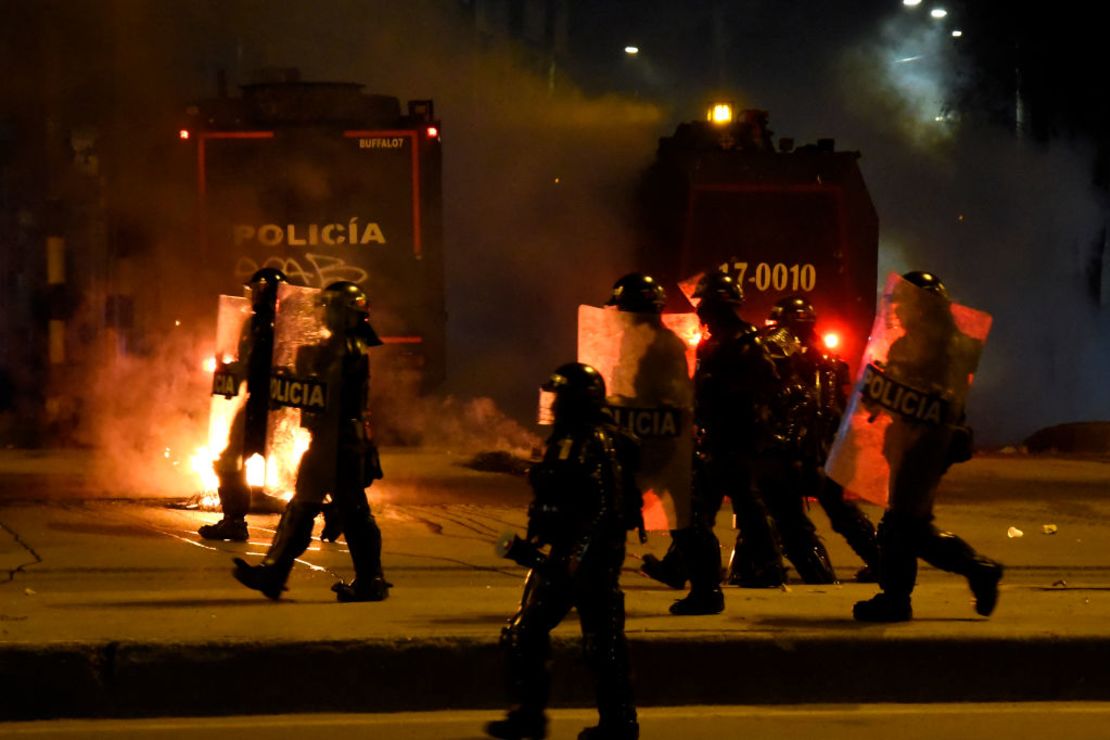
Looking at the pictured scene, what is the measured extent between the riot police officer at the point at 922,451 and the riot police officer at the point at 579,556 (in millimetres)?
1631

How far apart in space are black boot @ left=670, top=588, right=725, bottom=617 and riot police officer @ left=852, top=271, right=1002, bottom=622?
21.5 inches

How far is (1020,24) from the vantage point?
22.1 metres

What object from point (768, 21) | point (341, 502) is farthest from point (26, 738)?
point (768, 21)

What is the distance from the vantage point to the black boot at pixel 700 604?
6168 mm

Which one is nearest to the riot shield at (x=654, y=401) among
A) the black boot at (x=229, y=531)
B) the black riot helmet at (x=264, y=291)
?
the black riot helmet at (x=264, y=291)

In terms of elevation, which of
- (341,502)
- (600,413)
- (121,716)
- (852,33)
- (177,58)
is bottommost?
(121,716)

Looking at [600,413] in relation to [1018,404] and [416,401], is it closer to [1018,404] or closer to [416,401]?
[416,401]

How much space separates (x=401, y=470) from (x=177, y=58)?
5431 mm

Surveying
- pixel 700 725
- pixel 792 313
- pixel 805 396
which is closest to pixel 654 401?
pixel 700 725

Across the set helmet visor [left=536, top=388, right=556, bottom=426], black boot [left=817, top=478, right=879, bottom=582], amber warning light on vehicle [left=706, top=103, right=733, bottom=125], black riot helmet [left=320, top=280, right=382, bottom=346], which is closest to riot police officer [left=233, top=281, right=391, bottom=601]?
A: black riot helmet [left=320, top=280, right=382, bottom=346]

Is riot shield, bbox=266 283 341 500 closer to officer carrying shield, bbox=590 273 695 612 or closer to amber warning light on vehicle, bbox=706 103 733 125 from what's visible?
officer carrying shield, bbox=590 273 695 612

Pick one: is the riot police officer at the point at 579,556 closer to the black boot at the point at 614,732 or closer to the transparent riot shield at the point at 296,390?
the black boot at the point at 614,732

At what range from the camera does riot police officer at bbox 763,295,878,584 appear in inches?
276

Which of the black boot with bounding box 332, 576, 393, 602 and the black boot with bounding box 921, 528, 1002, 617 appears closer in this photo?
Answer: the black boot with bounding box 921, 528, 1002, 617
